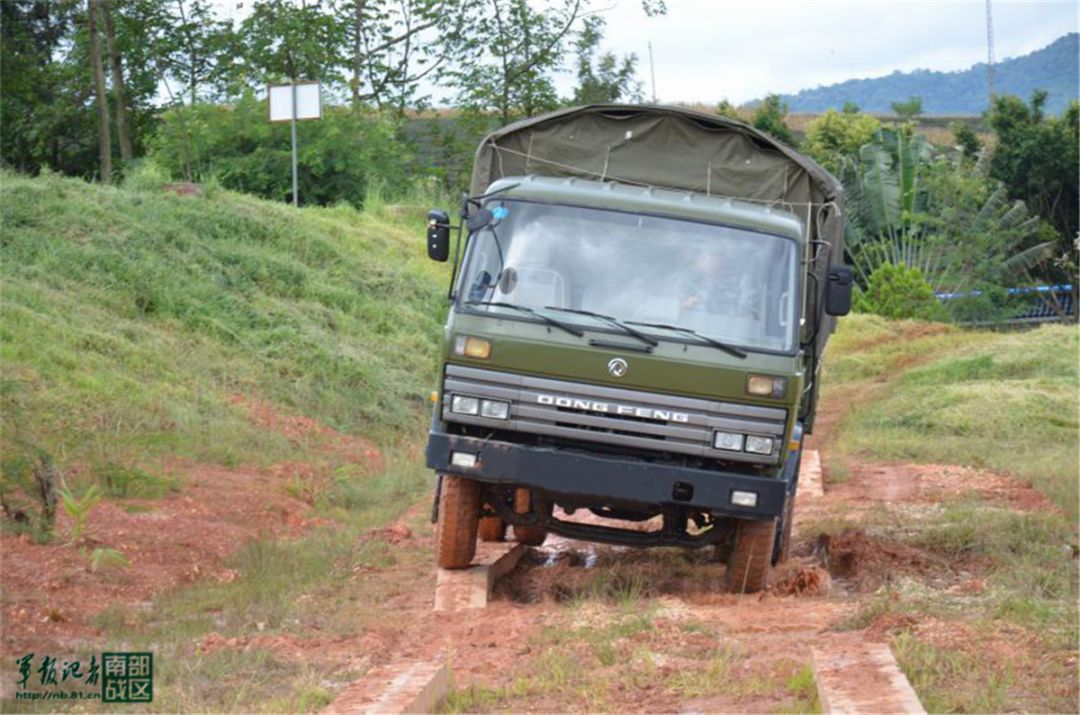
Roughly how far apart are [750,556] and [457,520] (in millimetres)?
1771

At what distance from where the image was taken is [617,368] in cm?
836

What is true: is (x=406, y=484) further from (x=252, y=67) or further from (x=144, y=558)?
(x=252, y=67)

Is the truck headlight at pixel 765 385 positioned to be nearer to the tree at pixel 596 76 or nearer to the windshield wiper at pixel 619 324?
the windshield wiper at pixel 619 324

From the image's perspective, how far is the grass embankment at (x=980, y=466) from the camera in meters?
6.69

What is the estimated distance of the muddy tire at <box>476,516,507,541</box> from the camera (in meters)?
10.7

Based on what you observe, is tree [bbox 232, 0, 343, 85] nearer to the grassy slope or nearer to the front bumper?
the grassy slope

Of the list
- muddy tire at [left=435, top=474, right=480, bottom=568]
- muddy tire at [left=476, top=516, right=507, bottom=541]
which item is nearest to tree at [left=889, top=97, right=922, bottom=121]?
muddy tire at [left=476, top=516, right=507, bottom=541]

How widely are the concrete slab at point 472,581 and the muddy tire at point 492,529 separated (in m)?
0.30

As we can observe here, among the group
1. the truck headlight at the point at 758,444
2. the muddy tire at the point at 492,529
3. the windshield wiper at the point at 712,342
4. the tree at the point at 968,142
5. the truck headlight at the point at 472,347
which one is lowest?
the muddy tire at the point at 492,529

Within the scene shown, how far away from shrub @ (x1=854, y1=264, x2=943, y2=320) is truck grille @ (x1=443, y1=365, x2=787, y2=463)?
28.7 metres

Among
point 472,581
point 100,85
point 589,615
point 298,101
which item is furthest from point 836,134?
point 589,615

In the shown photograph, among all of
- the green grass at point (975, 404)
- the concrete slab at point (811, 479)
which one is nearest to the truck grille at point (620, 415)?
the green grass at point (975, 404)

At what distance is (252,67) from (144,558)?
2368cm

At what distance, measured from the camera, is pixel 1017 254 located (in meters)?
38.7
